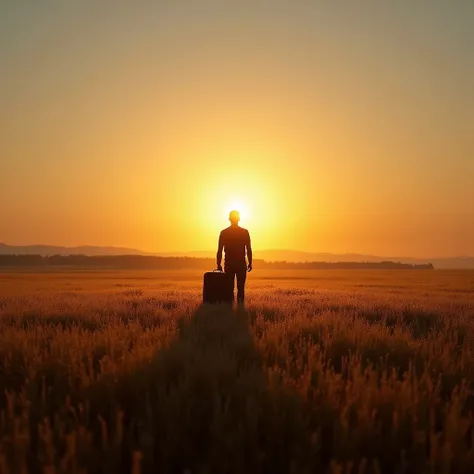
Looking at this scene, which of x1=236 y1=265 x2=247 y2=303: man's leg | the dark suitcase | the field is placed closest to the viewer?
the field

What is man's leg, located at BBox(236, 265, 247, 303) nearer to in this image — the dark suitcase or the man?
the man

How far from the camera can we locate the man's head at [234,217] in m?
14.7

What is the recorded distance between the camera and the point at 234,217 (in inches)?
579

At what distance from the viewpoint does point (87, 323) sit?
1043 centimetres

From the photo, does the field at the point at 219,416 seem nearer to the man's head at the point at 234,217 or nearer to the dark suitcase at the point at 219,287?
the dark suitcase at the point at 219,287

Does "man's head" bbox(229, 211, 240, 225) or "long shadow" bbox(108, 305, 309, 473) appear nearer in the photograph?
"long shadow" bbox(108, 305, 309, 473)

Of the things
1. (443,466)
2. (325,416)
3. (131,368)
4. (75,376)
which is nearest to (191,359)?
(131,368)

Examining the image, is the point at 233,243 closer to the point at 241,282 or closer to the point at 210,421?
the point at 241,282

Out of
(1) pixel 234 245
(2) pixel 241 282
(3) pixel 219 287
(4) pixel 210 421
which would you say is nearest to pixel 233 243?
(1) pixel 234 245

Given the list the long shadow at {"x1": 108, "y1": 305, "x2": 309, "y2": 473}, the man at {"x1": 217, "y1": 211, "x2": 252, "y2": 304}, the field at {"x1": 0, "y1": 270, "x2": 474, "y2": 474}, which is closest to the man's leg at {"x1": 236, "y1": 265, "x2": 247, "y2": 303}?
the man at {"x1": 217, "y1": 211, "x2": 252, "y2": 304}

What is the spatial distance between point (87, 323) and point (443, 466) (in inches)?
336

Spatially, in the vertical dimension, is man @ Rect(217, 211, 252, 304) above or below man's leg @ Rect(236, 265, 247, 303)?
above

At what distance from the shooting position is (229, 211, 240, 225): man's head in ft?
48.2

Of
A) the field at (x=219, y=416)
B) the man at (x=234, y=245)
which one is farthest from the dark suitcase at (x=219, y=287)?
the field at (x=219, y=416)
